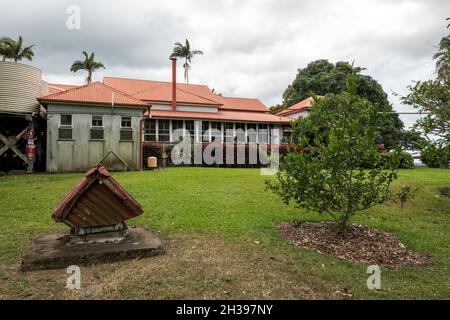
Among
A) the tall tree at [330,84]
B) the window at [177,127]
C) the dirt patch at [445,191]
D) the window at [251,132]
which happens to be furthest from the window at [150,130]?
the dirt patch at [445,191]

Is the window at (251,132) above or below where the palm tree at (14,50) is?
below

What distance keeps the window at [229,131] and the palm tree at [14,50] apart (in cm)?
2127

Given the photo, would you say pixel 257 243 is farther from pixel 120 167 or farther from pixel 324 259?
pixel 120 167

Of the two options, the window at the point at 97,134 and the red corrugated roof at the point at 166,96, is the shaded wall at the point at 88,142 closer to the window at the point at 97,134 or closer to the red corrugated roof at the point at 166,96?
the window at the point at 97,134

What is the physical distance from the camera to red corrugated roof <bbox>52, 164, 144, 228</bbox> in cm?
452

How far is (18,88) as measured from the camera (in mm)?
15836

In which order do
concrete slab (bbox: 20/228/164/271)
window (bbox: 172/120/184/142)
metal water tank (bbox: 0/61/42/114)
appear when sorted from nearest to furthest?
concrete slab (bbox: 20/228/164/271) < metal water tank (bbox: 0/61/42/114) < window (bbox: 172/120/184/142)

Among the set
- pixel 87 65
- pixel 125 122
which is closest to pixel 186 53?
pixel 87 65

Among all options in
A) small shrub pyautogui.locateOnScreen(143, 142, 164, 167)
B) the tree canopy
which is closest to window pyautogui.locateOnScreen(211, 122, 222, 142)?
small shrub pyautogui.locateOnScreen(143, 142, 164, 167)

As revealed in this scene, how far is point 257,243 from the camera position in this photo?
210 inches

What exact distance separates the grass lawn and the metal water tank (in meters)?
9.27

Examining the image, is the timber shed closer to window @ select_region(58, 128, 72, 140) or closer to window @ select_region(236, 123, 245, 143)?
window @ select_region(58, 128, 72, 140)

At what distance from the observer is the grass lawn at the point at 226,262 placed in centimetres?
363

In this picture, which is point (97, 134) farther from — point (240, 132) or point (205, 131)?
point (240, 132)
